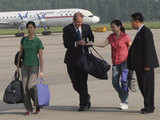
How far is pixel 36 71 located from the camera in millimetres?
10156

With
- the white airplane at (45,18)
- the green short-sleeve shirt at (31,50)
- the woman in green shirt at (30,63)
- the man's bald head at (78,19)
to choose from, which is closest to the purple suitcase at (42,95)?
the woman in green shirt at (30,63)

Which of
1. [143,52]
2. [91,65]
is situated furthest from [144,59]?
[91,65]

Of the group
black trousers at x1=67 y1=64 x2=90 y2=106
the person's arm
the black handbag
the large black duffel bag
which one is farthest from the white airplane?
the person's arm

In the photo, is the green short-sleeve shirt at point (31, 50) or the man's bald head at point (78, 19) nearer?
the green short-sleeve shirt at point (31, 50)

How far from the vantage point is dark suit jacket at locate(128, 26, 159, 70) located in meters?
9.69

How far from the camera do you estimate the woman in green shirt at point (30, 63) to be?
10.1m

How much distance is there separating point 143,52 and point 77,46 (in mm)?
1248

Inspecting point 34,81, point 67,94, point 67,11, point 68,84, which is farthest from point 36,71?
point 67,11

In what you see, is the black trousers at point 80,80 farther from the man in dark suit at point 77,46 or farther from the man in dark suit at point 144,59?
the man in dark suit at point 144,59

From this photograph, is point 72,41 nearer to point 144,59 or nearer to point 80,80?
point 80,80

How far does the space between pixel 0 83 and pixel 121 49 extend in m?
6.07

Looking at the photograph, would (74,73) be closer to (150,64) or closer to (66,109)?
(66,109)

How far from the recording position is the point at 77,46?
405 inches

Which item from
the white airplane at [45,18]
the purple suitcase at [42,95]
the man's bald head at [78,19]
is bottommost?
the purple suitcase at [42,95]
